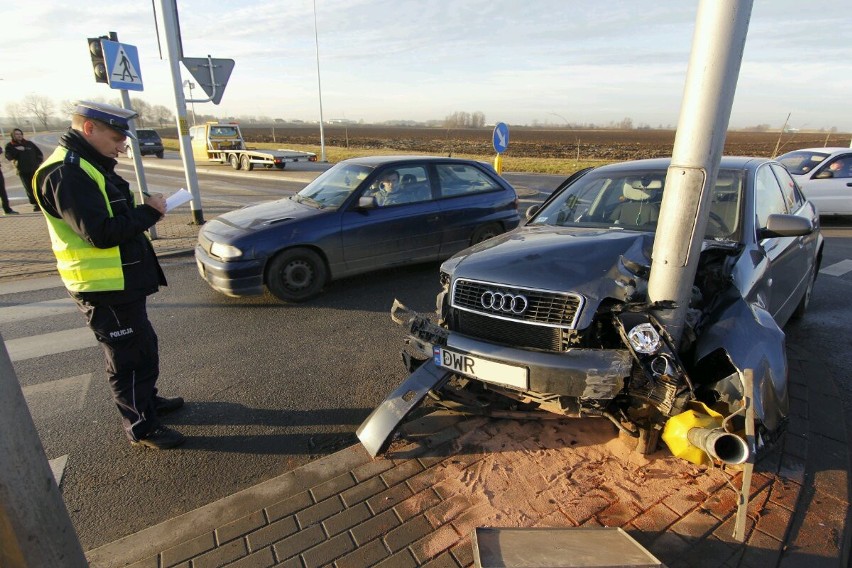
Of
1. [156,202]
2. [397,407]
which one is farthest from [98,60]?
[397,407]

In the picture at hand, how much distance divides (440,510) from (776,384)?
1.89 meters

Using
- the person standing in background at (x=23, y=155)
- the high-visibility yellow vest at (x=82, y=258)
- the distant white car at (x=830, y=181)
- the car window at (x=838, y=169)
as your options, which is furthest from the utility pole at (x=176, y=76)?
the car window at (x=838, y=169)

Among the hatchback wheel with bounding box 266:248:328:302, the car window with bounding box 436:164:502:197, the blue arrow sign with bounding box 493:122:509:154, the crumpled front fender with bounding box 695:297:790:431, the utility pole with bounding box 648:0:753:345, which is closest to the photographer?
the utility pole with bounding box 648:0:753:345

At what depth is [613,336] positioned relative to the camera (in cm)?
271

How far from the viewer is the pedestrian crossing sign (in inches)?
294

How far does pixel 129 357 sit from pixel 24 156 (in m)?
12.0

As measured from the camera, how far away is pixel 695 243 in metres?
2.58

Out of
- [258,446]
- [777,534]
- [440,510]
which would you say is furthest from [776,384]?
[258,446]

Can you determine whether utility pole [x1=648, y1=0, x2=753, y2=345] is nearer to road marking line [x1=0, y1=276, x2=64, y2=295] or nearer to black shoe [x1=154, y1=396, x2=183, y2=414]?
black shoe [x1=154, y1=396, x2=183, y2=414]

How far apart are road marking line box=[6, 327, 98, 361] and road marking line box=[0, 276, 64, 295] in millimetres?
2090

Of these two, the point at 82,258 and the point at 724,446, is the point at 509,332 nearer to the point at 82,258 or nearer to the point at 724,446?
the point at 724,446

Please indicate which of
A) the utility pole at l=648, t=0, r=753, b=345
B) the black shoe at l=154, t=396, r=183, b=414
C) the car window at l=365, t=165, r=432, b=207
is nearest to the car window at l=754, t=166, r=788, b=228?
the utility pole at l=648, t=0, r=753, b=345

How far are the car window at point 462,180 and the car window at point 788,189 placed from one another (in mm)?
→ 3568

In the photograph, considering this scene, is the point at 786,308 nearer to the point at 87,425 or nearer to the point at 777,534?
the point at 777,534
